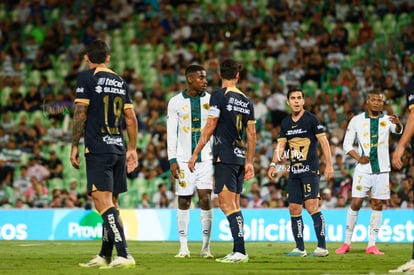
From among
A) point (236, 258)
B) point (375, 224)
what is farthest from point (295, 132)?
point (236, 258)

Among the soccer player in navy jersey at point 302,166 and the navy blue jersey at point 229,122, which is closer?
the navy blue jersey at point 229,122

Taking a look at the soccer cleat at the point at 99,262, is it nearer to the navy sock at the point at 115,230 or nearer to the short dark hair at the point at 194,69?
the navy sock at the point at 115,230

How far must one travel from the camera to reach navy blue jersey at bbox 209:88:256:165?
12.1 meters

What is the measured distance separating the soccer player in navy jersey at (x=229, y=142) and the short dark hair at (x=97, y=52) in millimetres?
1743

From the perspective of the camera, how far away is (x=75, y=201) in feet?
76.0

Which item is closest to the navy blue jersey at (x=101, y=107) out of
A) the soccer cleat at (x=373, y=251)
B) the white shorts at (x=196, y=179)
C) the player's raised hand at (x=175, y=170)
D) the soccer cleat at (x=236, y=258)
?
the soccer cleat at (x=236, y=258)

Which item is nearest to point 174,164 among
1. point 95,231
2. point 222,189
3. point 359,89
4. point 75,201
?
point 222,189

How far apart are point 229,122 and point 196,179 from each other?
1590 millimetres

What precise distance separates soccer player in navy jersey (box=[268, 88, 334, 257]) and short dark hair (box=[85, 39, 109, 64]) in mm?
3820

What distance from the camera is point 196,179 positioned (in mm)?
13477

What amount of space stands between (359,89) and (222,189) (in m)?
14.3

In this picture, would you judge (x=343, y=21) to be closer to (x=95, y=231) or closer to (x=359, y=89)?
(x=359, y=89)

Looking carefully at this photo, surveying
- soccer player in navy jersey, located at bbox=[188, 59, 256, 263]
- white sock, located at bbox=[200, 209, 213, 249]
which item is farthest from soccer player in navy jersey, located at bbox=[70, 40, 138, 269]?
white sock, located at bbox=[200, 209, 213, 249]

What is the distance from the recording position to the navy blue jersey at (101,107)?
35.4ft
